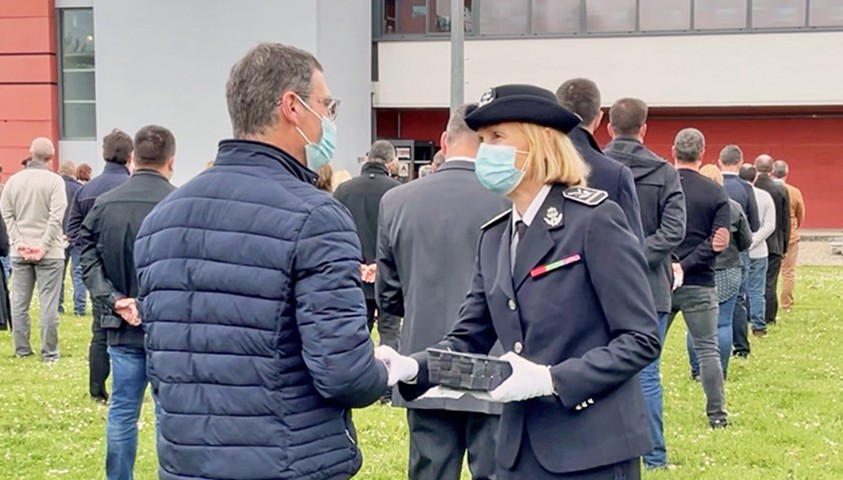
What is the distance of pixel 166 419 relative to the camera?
3203mm

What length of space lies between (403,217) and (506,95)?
70.9 inches

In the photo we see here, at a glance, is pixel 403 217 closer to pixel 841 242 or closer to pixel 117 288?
pixel 117 288

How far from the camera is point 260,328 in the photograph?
119 inches

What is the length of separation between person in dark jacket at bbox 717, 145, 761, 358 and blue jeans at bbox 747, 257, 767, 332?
29.2 inches

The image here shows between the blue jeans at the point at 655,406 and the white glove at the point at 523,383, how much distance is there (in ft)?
11.6

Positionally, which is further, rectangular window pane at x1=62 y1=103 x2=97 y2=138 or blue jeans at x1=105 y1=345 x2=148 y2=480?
rectangular window pane at x1=62 y1=103 x2=97 y2=138

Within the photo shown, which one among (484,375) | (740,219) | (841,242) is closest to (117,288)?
(484,375)

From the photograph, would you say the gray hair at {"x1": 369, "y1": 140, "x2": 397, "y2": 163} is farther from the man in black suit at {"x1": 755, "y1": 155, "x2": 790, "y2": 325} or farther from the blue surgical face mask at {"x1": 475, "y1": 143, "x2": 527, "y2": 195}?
the blue surgical face mask at {"x1": 475, "y1": 143, "x2": 527, "y2": 195}

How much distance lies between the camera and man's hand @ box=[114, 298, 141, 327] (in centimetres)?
618

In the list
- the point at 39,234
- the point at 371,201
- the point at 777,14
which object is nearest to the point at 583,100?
the point at 371,201

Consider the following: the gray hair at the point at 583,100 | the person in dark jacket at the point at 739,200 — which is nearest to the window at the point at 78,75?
the person in dark jacket at the point at 739,200

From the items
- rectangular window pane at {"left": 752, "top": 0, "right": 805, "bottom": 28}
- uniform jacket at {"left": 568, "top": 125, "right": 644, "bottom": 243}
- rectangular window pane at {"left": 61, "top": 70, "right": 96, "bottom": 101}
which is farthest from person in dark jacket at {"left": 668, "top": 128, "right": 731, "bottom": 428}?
rectangular window pane at {"left": 61, "top": 70, "right": 96, "bottom": 101}

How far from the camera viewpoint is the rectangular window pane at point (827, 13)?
2961 centimetres

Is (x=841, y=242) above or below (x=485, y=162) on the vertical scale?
below
